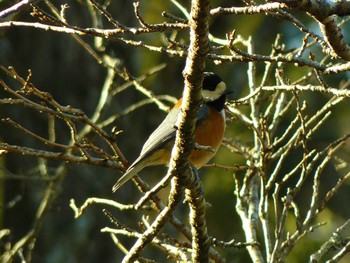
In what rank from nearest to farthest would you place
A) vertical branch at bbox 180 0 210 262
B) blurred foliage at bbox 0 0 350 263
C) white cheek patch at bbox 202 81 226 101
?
vertical branch at bbox 180 0 210 262, white cheek patch at bbox 202 81 226 101, blurred foliage at bbox 0 0 350 263

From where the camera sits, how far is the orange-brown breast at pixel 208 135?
5.70 metres

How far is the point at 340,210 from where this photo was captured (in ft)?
33.6

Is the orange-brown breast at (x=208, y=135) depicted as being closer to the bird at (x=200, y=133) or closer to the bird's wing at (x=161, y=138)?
the bird at (x=200, y=133)

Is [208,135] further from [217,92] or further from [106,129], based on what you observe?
[106,129]

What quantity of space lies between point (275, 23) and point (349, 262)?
14.4 ft

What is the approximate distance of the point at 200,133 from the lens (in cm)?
584

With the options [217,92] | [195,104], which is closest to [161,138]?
[217,92]

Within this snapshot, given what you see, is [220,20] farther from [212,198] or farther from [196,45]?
[196,45]

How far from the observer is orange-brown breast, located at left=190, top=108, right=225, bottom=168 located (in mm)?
5703

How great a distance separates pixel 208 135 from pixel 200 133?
93 millimetres

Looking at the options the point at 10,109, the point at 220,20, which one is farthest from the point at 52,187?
the point at 220,20

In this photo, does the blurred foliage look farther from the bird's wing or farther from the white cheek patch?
the bird's wing

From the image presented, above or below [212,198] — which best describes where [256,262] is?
above

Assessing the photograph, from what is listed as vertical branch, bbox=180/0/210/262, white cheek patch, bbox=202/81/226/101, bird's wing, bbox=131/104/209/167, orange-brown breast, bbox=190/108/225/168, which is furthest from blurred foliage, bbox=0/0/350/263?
vertical branch, bbox=180/0/210/262
